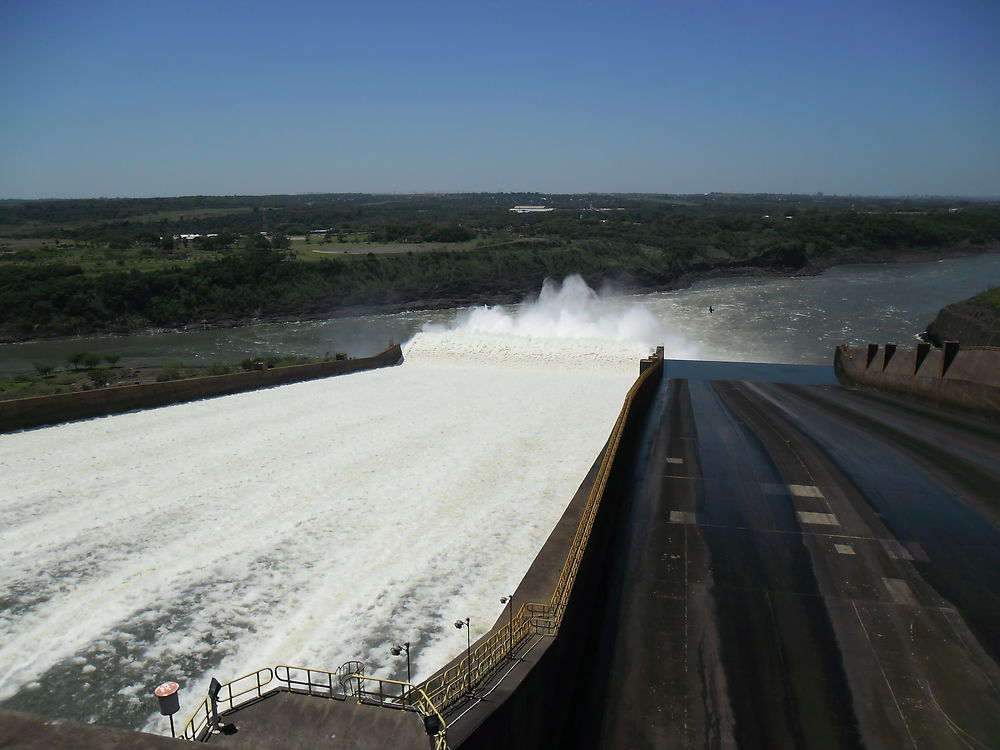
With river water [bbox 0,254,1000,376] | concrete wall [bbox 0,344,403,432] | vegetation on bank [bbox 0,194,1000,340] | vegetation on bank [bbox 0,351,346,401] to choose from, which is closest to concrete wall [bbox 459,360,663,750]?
concrete wall [bbox 0,344,403,432]

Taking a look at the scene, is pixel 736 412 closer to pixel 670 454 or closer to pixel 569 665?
pixel 670 454

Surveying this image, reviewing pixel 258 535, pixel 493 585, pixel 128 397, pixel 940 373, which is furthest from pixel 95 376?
pixel 940 373

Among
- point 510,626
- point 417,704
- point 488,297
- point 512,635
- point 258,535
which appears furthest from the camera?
point 488,297

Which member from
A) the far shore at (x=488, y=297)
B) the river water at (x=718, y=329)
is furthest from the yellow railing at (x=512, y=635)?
the far shore at (x=488, y=297)

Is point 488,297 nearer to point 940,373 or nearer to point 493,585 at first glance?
point 940,373

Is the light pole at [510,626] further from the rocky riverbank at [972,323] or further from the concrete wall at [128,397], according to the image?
the rocky riverbank at [972,323]

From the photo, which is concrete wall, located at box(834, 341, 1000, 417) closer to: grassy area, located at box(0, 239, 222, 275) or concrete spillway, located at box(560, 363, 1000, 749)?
concrete spillway, located at box(560, 363, 1000, 749)

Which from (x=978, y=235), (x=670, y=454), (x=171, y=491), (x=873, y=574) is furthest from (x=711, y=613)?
(x=978, y=235)

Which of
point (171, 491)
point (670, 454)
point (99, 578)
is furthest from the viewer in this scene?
point (670, 454)
